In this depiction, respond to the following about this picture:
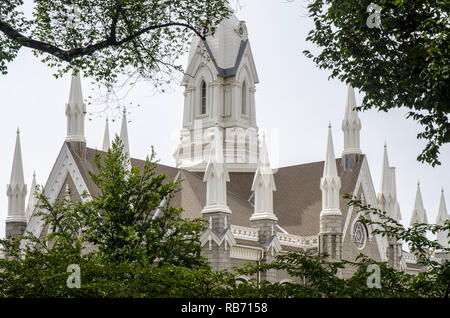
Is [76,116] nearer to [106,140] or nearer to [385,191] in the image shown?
[106,140]

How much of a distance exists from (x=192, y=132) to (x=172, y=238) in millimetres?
23971

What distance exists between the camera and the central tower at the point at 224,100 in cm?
4066

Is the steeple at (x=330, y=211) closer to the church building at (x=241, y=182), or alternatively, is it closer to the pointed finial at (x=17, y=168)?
the church building at (x=241, y=182)

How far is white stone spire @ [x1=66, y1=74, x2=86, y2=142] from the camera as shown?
3183cm

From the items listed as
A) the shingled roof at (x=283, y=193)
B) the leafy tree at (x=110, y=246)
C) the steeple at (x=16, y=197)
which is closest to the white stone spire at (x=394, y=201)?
the shingled roof at (x=283, y=193)

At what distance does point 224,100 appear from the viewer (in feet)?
137

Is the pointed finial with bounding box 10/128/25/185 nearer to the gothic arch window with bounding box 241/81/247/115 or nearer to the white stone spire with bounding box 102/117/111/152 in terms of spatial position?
the white stone spire with bounding box 102/117/111/152

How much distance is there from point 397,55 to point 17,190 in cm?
2236

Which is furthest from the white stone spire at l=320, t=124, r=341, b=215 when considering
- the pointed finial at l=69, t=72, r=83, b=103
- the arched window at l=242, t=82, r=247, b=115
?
the pointed finial at l=69, t=72, r=83, b=103

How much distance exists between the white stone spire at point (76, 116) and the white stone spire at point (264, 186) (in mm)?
8270

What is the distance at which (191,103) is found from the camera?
41.8 m

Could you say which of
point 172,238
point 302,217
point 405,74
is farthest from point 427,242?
point 302,217

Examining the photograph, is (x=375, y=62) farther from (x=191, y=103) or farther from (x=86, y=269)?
(x=191, y=103)

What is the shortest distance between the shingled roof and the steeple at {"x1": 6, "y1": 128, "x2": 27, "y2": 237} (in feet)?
8.55
